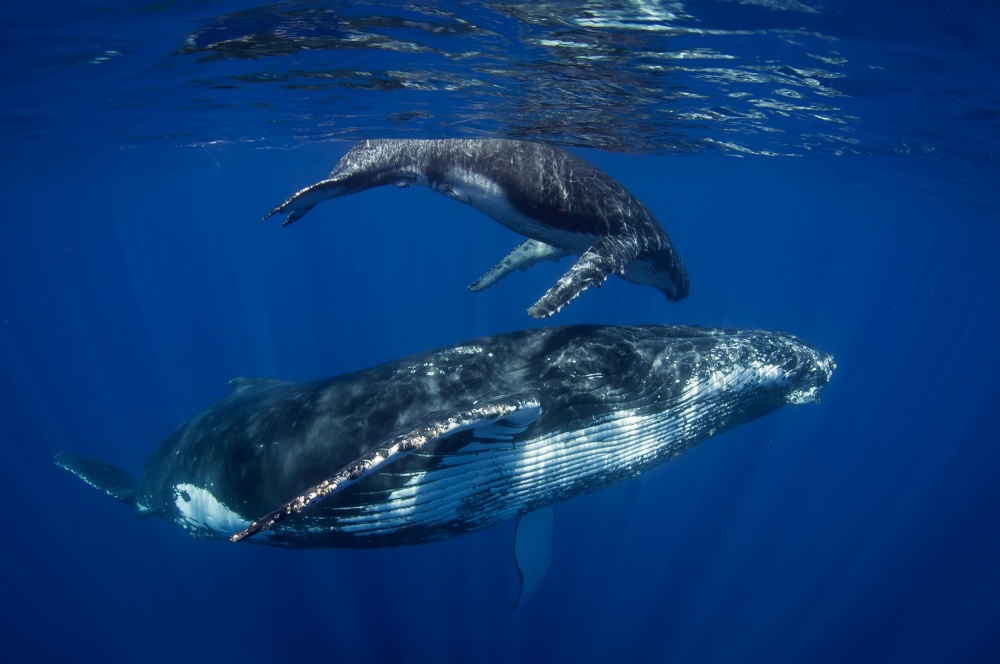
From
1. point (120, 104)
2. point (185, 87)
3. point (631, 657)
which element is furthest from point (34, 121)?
point (631, 657)

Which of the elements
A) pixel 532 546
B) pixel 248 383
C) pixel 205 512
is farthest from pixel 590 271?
pixel 248 383

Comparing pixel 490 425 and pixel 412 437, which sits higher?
pixel 412 437

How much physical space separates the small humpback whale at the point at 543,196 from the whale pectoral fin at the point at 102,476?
5.83 meters

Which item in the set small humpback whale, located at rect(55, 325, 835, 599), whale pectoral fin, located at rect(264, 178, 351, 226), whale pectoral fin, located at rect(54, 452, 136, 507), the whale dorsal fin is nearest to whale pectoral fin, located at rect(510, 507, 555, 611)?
small humpback whale, located at rect(55, 325, 835, 599)

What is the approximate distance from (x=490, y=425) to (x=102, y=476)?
8.98 metres

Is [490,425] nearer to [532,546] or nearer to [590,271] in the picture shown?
[590,271]

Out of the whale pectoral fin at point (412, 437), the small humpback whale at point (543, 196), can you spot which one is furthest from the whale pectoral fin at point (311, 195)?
the whale pectoral fin at point (412, 437)

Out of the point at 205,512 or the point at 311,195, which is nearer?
the point at 205,512

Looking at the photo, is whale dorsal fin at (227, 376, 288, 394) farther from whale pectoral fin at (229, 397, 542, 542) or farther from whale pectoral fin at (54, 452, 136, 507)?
whale pectoral fin at (229, 397, 542, 542)

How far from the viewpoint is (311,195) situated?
8.18 m

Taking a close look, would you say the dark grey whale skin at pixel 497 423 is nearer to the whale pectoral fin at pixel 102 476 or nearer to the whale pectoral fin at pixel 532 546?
the whale pectoral fin at pixel 532 546

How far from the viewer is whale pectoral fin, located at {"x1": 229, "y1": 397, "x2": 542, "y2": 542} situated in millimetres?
3518

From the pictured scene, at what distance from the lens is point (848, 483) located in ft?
85.6

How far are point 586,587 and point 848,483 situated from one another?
56.9 feet
